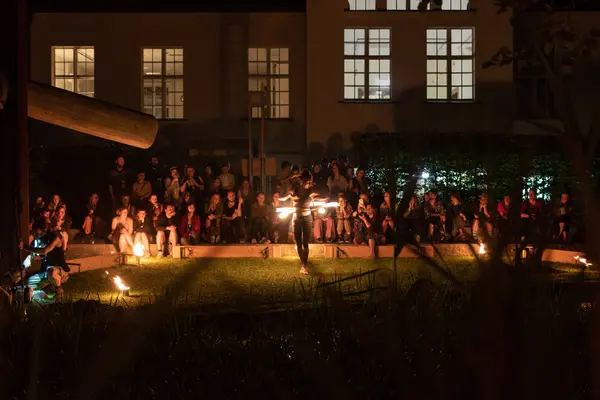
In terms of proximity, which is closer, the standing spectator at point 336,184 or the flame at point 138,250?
the flame at point 138,250

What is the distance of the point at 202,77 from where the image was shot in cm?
2681

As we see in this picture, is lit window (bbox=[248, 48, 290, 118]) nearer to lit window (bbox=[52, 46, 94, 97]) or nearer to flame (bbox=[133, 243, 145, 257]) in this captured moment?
lit window (bbox=[52, 46, 94, 97])

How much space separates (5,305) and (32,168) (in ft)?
47.9

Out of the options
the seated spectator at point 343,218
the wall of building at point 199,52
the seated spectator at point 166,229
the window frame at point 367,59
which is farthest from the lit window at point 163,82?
the seated spectator at point 343,218

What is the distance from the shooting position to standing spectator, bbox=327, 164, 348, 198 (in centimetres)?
1912

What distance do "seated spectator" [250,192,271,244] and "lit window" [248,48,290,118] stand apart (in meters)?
8.29

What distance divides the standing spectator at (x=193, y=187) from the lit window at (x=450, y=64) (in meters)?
9.71

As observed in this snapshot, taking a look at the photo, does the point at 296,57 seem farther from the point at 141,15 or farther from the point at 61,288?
the point at 61,288

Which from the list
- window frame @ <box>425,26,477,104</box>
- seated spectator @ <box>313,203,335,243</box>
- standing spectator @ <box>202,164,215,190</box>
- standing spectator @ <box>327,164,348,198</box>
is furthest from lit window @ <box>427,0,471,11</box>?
seated spectator @ <box>313,203,335,243</box>

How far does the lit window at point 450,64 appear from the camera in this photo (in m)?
26.6

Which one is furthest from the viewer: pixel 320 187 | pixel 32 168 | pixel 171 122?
pixel 171 122

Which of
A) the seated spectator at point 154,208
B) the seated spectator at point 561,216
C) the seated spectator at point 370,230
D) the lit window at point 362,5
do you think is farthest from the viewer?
the lit window at point 362,5

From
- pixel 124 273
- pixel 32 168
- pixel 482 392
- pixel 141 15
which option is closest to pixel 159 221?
pixel 124 273

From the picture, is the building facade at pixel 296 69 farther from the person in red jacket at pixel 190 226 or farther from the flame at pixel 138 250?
the flame at pixel 138 250
